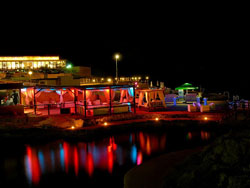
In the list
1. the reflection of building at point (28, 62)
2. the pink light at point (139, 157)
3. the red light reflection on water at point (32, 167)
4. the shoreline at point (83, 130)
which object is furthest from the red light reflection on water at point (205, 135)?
the reflection of building at point (28, 62)

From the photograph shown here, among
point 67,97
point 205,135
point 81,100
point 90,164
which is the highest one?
point 67,97

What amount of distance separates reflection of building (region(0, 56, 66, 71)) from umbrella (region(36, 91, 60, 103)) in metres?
17.2

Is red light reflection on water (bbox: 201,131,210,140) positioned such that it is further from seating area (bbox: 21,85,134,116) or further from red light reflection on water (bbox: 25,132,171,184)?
seating area (bbox: 21,85,134,116)

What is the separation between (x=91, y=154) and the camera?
33.2 feet

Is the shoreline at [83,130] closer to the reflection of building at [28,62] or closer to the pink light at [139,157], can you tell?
the pink light at [139,157]

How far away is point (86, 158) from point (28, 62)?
106 ft

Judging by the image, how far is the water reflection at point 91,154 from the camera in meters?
8.66

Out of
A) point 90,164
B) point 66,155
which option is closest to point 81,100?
point 66,155

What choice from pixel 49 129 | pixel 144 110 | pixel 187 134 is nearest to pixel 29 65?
pixel 144 110

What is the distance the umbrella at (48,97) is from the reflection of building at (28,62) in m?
17.2

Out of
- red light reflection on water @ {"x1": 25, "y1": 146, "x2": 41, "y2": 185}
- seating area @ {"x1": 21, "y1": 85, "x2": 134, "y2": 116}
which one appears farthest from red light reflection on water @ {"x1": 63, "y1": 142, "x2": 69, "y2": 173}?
seating area @ {"x1": 21, "y1": 85, "x2": 134, "y2": 116}

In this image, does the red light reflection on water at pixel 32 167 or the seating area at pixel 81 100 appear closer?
the red light reflection on water at pixel 32 167

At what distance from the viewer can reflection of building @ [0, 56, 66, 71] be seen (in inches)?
1445

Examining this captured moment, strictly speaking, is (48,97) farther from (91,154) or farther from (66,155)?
(91,154)
